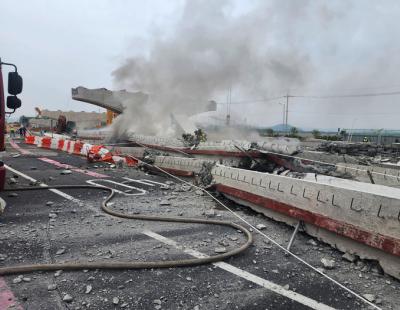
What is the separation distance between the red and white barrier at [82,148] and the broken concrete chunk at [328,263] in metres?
9.05

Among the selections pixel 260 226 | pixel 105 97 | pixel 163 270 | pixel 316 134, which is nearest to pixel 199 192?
pixel 260 226

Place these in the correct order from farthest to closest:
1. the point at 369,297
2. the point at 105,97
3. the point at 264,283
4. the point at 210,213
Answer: the point at 105,97, the point at 210,213, the point at 264,283, the point at 369,297

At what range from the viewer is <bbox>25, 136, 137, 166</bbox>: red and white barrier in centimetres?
1220

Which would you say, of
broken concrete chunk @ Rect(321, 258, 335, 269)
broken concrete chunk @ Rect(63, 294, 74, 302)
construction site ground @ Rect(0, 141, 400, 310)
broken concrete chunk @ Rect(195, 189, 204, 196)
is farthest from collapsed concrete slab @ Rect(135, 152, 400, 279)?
broken concrete chunk @ Rect(63, 294, 74, 302)

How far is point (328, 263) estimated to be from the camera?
366cm

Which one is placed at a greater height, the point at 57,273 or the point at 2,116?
the point at 2,116

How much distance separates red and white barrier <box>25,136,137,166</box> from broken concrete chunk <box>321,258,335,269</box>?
905cm

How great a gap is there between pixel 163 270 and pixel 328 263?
180 cm

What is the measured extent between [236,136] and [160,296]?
15.4 meters

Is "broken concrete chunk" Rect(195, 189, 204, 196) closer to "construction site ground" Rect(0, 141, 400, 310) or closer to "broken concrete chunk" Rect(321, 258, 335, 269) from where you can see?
"construction site ground" Rect(0, 141, 400, 310)

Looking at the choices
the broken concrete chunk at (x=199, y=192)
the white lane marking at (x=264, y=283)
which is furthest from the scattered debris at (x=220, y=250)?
the broken concrete chunk at (x=199, y=192)

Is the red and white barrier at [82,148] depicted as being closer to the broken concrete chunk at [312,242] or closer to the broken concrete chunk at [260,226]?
the broken concrete chunk at [260,226]

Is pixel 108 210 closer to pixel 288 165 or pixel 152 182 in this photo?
pixel 152 182

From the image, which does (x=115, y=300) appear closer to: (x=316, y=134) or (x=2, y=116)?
(x=2, y=116)
